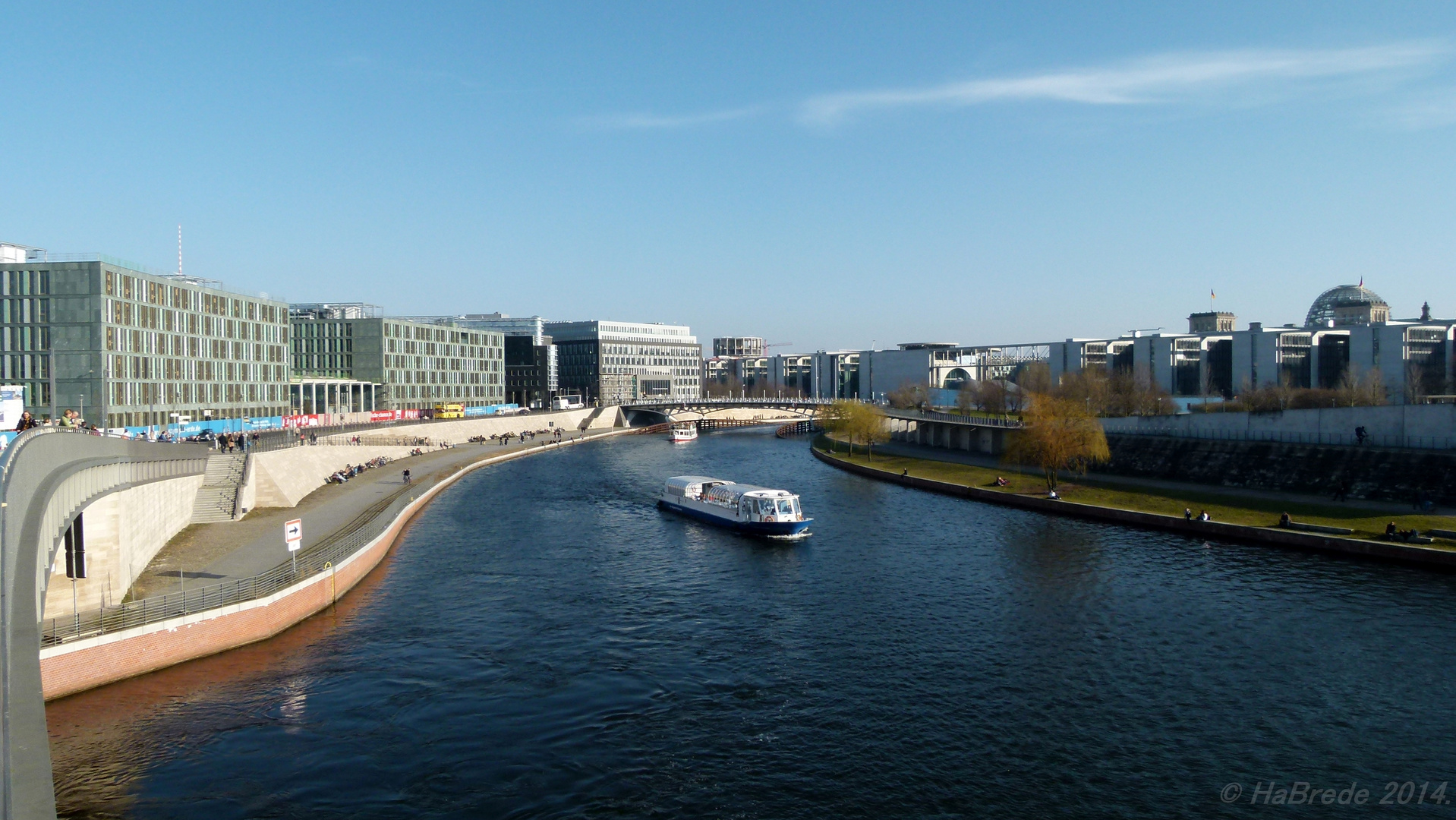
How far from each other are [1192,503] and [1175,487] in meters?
6.64

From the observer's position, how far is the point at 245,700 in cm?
2681

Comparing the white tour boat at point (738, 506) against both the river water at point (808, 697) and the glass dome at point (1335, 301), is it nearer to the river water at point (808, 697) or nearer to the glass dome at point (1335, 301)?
the river water at point (808, 697)

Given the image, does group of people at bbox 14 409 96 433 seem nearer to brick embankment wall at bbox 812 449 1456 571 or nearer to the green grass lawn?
brick embankment wall at bbox 812 449 1456 571

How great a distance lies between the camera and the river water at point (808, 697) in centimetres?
2177

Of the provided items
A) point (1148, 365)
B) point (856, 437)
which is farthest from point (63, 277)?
point (1148, 365)

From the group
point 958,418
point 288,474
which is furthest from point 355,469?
point 958,418

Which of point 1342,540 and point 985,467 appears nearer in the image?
point 1342,540

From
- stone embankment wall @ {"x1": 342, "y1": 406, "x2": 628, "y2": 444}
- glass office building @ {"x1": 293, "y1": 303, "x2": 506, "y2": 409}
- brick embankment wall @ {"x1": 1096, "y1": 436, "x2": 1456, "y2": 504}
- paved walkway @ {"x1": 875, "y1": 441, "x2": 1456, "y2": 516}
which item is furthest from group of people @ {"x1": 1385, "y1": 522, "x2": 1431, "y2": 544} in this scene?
glass office building @ {"x1": 293, "y1": 303, "x2": 506, "y2": 409}

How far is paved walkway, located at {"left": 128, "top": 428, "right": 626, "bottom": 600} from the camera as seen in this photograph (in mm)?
35375

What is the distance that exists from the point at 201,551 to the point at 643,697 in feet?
79.7

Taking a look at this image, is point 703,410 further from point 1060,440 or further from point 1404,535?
point 1404,535

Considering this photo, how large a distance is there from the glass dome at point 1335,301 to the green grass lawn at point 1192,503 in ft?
346

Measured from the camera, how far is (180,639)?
29312 millimetres

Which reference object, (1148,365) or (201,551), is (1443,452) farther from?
(1148,365)
